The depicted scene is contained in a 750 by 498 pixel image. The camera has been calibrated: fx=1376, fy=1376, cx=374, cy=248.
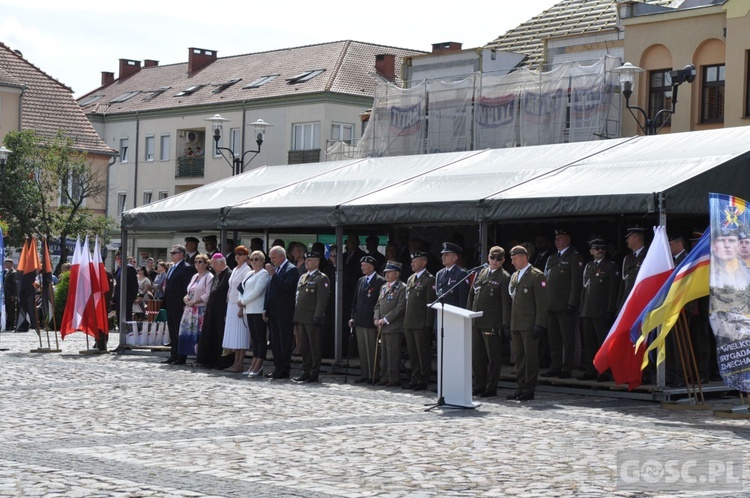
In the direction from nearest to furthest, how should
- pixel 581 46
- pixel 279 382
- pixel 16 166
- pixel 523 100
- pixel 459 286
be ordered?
pixel 459 286 → pixel 279 382 → pixel 523 100 → pixel 581 46 → pixel 16 166

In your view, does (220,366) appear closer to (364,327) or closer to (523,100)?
(364,327)

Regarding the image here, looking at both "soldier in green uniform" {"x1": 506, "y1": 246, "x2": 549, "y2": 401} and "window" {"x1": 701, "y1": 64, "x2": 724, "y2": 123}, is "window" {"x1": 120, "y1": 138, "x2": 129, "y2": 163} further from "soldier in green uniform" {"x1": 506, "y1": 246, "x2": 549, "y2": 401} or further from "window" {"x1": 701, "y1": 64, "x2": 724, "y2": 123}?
"soldier in green uniform" {"x1": 506, "y1": 246, "x2": 549, "y2": 401}

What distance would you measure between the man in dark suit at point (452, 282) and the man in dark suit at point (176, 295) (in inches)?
230

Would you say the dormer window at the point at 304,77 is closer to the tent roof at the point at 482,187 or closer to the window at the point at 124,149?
the window at the point at 124,149

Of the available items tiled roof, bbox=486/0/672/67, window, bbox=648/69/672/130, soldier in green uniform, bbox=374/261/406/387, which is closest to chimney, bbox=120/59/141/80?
tiled roof, bbox=486/0/672/67

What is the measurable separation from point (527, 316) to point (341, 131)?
4677cm

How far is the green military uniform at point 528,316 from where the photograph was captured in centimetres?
1591

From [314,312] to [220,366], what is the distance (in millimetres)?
2528

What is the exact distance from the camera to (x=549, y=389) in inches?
681

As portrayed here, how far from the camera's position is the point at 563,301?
710 inches

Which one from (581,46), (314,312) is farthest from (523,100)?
(314,312)

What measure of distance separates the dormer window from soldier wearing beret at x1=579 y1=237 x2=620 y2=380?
156 feet

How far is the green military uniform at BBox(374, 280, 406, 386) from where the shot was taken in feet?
58.0

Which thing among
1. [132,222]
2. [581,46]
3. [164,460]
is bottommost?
[164,460]
